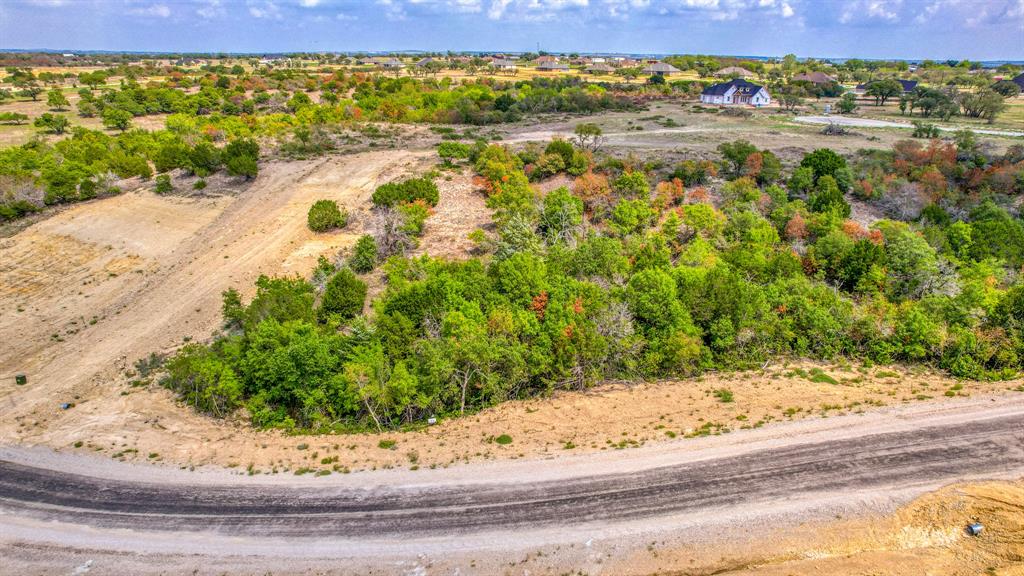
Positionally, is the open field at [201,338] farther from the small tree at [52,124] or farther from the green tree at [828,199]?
the small tree at [52,124]

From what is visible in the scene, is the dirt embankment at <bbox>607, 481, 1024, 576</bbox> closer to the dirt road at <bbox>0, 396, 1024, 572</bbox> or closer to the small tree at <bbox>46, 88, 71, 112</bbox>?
the dirt road at <bbox>0, 396, 1024, 572</bbox>

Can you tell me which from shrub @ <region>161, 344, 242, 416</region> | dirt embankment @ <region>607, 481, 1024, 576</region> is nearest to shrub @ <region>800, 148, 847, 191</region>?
dirt embankment @ <region>607, 481, 1024, 576</region>

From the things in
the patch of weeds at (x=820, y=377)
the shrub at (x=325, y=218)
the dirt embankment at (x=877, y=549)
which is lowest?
the dirt embankment at (x=877, y=549)

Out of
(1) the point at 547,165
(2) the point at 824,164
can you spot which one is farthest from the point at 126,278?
(2) the point at 824,164

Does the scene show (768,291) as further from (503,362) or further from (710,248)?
(503,362)

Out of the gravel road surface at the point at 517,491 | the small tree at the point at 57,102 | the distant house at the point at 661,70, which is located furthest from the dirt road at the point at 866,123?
the small tree at the point at 57,102

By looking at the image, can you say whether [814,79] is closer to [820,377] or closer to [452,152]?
[452,152]
